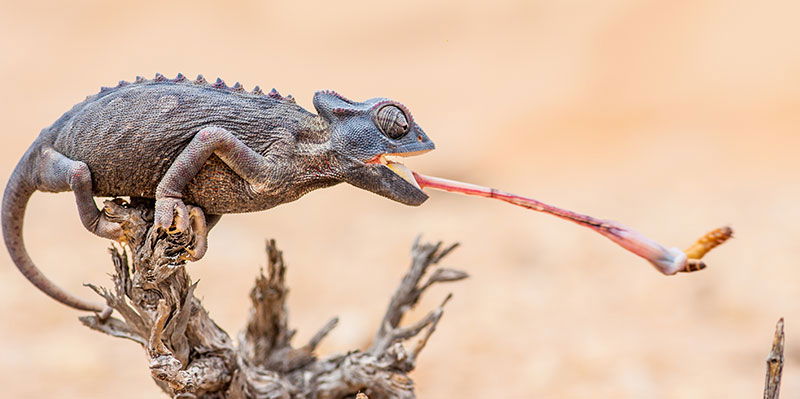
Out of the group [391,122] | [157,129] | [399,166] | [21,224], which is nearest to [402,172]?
[399,166]

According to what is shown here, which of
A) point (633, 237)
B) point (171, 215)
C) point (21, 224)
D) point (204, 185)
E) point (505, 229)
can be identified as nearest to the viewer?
point (171, 215)

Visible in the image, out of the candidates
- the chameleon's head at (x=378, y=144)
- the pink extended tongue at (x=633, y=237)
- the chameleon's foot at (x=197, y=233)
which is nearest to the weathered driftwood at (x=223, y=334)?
the chameleon's foot at (x=197, y=233)

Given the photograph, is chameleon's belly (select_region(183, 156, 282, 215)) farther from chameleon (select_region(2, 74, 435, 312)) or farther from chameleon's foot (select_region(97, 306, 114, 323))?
chameleon's foot (select_region(97, 306, 114, 323))

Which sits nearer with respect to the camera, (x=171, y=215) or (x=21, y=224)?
(x=171, y=215)

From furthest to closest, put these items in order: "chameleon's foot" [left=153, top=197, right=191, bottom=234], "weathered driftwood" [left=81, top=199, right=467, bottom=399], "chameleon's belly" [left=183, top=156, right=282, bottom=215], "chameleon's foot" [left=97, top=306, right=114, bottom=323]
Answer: "chameleon's foot" [left=97, top=306, right=114, bottom=323], "weathered driftwood" [left=81, top=199, right=467, bottom=399], "chameleon's belly" [left=183, top=156, right=282, bottom=215], "chameleon's foot" [left=153, top=197, right=191, bottom=234]

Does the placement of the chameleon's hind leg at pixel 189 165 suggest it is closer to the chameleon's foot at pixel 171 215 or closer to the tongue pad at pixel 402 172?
the chameleon's foot at pixel 171 215

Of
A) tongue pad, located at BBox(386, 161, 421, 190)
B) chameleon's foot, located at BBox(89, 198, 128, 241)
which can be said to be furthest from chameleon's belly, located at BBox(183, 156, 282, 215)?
tongue pad, located at BBox(386, 161, 421, 190)

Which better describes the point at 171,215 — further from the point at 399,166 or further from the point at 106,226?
the point at 399,166
